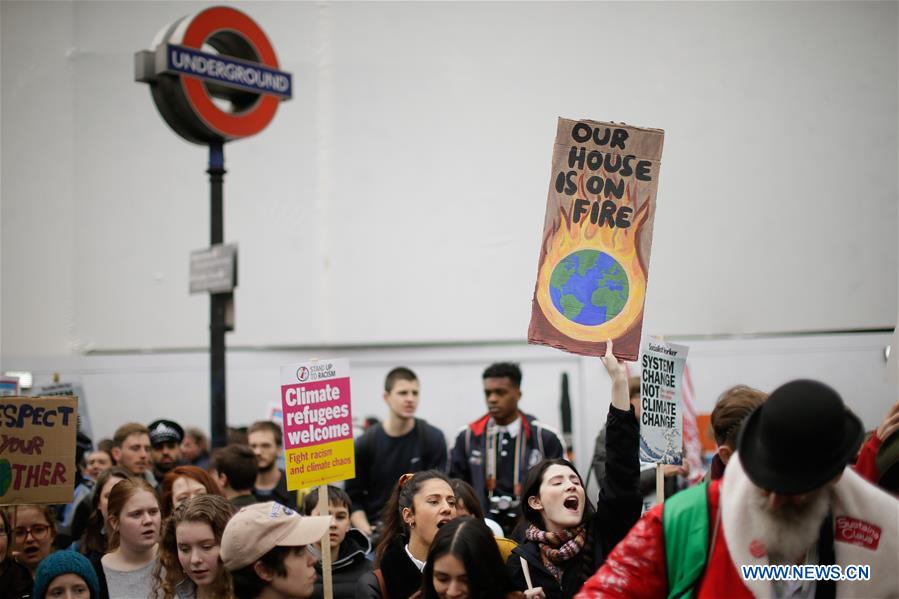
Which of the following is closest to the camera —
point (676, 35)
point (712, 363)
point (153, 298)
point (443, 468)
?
point (443, 468)

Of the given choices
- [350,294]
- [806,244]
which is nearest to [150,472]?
[350,294]

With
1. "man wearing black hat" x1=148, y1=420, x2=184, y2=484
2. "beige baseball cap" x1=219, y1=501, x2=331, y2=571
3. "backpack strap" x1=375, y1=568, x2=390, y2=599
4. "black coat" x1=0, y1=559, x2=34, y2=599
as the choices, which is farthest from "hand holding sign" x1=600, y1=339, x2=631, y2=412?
"man wearing black hat" x1=148, y1=420, x2=184, y2=484

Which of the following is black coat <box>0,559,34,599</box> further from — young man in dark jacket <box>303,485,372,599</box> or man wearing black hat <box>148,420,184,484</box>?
man wearing black hat <box>148,420,184,484</box>

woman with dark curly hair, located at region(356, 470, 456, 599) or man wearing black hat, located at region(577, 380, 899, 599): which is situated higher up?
man wearing black hat, located at region(577, 380, 899, 599)

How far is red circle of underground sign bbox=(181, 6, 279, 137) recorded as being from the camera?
905 cm

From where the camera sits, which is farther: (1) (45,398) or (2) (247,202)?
(2) (247,202)

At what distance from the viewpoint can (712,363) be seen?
12961mm

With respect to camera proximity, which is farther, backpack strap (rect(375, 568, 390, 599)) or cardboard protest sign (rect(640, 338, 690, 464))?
cardboard protest sign (rect(640, 338, 690, 464))

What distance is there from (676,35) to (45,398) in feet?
35.9

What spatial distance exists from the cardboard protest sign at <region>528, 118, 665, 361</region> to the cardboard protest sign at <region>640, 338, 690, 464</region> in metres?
0.50

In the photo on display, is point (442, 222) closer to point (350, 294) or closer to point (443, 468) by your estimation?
point (350, 294)

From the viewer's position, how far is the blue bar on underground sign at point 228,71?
348 inches

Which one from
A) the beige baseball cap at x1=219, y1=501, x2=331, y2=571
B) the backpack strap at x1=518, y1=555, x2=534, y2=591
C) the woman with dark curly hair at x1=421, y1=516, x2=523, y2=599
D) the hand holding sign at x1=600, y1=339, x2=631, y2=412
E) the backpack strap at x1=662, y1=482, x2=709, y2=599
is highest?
the hand holding sign at x1=600, y1=339, x2=631, y2=412

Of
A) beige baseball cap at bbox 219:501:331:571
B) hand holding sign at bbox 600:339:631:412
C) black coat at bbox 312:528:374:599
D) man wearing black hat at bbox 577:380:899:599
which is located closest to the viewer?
man wearing black hat at bbox 577:380:899:599
